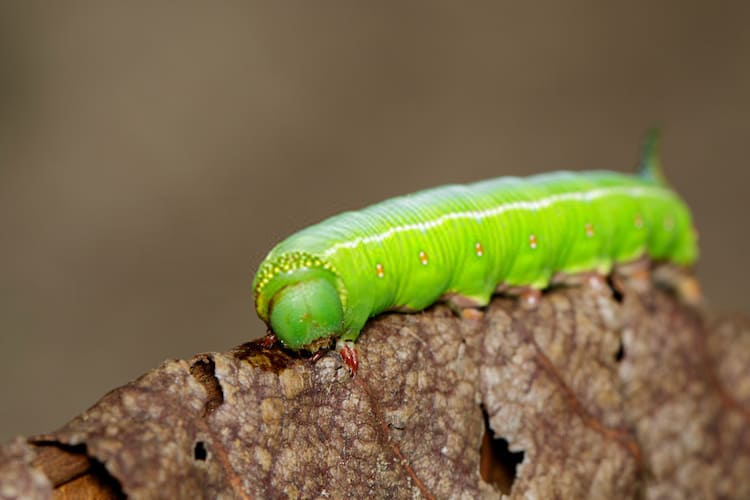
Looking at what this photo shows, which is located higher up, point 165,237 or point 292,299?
→ point 165,237

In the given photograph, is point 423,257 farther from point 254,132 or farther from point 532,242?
point 254,132

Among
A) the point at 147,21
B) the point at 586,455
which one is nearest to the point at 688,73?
the point at 147,21

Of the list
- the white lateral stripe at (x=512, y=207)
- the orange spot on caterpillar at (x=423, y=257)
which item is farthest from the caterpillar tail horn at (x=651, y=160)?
the orange spot on caterpillar at (x=423, y=257)

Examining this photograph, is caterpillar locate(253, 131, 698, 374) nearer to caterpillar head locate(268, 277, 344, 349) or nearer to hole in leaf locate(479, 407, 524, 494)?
caterpillar head locate(268, 277, 344, 349)

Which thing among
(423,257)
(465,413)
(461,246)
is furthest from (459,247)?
(465,413)

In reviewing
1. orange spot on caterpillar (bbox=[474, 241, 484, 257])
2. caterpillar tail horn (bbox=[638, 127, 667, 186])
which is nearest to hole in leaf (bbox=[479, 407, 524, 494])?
orange spot on caterpillar (bbox=[474, 241, 484, 257])

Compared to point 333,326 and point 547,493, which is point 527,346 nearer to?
point 547,493
